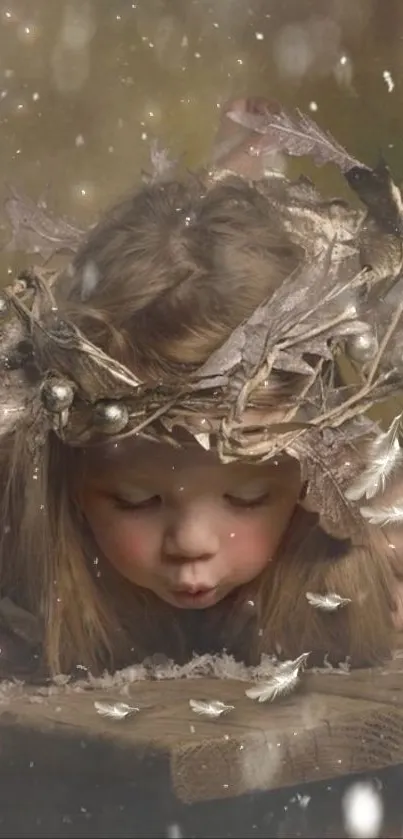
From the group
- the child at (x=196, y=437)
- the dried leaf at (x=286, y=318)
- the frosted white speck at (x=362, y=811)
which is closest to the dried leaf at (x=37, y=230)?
the child at (x=196, y=437)

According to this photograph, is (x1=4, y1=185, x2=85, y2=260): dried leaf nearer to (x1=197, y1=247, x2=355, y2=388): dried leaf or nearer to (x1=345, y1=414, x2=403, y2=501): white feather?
(x1=197, y1=247, x2=355, y2=388): dried leaf

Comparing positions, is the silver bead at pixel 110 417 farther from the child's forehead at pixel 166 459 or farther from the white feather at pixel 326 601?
the white feather at pixel 326 601

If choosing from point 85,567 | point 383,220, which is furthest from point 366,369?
point 85,567

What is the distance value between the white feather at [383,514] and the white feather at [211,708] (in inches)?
5.6

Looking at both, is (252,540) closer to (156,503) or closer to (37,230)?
(156,503)

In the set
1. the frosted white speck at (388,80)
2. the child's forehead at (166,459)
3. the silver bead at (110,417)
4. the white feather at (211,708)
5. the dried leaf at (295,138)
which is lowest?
the white feather at (211,708)

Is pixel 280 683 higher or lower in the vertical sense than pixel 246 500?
lower

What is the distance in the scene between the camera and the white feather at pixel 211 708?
1.88 feet

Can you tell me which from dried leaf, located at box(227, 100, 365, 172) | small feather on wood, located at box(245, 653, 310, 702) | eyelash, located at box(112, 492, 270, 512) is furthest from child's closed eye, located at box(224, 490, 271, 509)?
dried leaf, located at box(227, 100, 365, 172)

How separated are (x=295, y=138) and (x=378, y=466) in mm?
209

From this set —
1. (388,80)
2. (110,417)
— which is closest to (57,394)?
(110,417)

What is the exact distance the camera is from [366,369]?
1.89 ft

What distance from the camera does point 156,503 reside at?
57cm

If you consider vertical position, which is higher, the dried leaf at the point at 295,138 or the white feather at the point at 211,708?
the dried leaf at the point at 295,138
